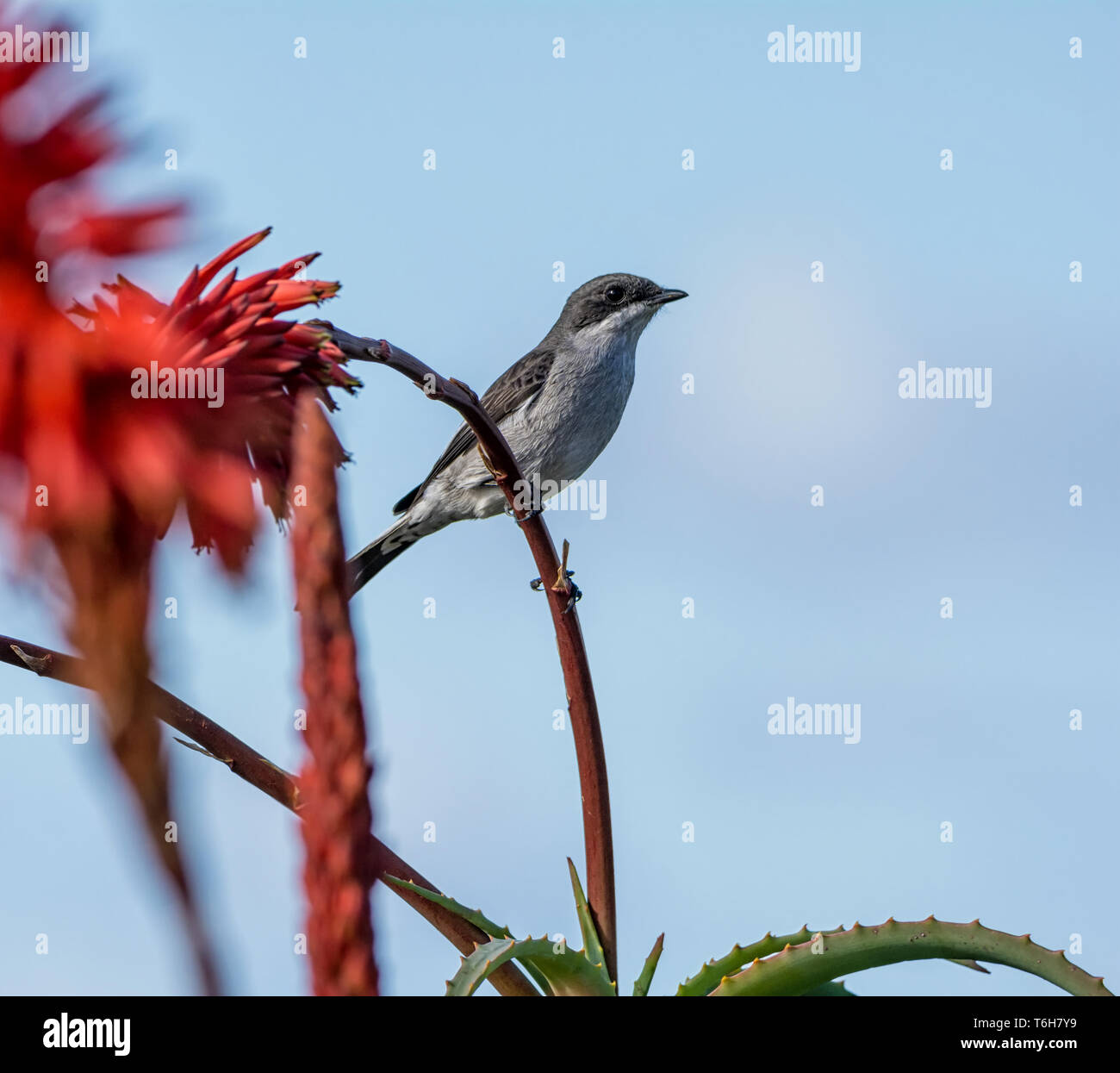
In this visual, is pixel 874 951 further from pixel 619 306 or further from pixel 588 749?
pixel 619 306

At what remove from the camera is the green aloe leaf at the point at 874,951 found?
8.36ft

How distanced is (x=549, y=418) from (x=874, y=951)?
5992 millimetres

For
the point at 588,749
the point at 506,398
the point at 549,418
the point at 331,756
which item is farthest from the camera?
the point at 506,398

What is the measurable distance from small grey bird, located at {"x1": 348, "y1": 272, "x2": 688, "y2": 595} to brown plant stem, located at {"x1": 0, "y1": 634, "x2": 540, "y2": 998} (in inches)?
204

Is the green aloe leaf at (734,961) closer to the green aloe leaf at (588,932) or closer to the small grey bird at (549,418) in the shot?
the green aloe leaf at (588,932)

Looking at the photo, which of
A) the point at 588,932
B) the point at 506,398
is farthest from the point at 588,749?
the point at 506,398

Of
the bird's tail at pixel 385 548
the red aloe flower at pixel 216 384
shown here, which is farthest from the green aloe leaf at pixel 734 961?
the bird's tail at pixel 385 548

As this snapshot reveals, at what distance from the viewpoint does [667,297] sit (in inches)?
356

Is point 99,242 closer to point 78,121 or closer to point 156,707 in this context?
point 78,121

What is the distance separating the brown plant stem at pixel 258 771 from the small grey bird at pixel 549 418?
5186 millimetres
